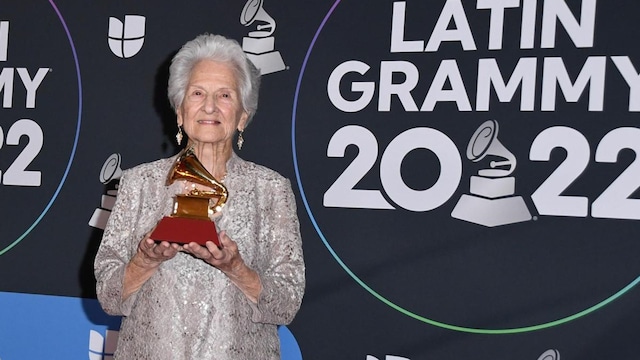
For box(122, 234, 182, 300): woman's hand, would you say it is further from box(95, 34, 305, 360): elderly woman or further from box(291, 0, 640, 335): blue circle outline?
box(291, 0, 640, 335): blue circle outline

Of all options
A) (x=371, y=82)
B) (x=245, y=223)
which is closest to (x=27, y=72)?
(x=371, y=82)

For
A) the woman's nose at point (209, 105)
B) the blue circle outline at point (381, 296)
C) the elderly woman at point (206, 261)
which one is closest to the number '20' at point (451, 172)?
the blue circle outline at point (381, 296)

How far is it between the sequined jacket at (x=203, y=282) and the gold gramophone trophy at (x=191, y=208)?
64 millimetres

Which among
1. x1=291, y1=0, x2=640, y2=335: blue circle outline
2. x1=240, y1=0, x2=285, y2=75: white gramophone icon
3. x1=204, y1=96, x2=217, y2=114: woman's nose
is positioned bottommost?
x1=291, y1=0, x2=640, y2=335: blue circle outline

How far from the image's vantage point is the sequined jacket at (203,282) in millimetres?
2010

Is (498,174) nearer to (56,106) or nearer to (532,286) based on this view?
(532,286)

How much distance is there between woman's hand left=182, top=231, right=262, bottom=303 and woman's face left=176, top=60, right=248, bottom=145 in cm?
34

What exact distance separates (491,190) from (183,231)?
145 centimetres

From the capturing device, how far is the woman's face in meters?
2.09

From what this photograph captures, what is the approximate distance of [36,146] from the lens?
371 cm

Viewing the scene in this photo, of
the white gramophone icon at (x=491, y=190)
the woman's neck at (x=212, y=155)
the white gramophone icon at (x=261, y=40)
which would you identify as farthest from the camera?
Answer: the white gramophone icon at (x=261, y=40)

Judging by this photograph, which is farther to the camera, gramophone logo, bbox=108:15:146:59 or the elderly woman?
gramophone logo, bbox=108:15:146:59

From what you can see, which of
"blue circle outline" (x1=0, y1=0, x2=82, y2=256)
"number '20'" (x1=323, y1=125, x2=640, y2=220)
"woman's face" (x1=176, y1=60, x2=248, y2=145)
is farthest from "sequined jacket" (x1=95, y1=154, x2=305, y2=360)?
"blue circle outline" (x1=0, y1=0, x2=82, y2=256)

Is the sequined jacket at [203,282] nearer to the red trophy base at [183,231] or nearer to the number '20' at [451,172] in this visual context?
the red trophy base at [183,231]
